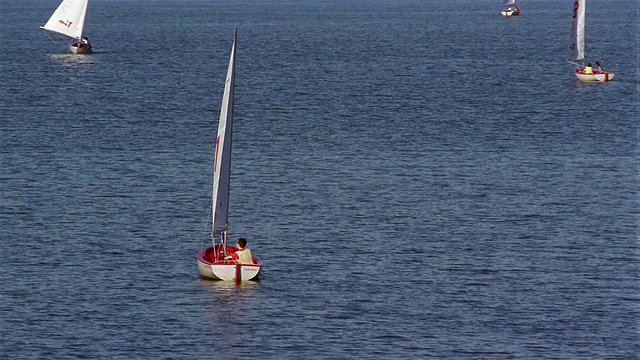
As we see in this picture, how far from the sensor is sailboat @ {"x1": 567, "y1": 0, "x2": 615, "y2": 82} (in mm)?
151375

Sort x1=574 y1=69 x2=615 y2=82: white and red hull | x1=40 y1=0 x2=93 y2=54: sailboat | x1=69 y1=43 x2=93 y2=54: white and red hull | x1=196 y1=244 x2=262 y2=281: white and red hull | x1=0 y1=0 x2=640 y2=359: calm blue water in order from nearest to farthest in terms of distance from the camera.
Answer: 1. x1=0 y1=0 x2=640 y2=359: calm blue water
2. x1=196 y1=244 x2=262 y2=281: white and red hull
3. x1=574 y1=69 x2=615 y2=82: white and red hull
4. x1=40 y1=0 x2=93 y2=54: sailboat
5. x1=69 y1=43 x2=93 y2=54: white and red hull

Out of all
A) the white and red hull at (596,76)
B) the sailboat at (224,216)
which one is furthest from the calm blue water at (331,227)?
the white and red hull at (596,76)

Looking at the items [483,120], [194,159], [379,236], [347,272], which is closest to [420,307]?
[347,272]

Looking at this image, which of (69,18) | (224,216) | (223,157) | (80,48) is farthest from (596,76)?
(223,157)

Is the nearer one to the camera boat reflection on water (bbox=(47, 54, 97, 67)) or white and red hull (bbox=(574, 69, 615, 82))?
white and red hull (bbox=(574, 69, 615, 82))

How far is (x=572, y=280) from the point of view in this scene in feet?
199

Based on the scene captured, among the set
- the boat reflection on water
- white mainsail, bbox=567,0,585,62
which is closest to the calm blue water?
white mainsail, bbox=567,0,585,62

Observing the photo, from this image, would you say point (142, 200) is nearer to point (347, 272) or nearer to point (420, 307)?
point (347, 272)

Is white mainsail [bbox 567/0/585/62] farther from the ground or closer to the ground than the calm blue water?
farther from the ground

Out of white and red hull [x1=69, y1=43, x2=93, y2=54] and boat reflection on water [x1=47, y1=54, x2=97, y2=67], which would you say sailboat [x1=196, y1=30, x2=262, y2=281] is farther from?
white and red hull [x1=69, y1=43, x2=93, y2=54]

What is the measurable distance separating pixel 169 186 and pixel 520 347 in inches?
1544

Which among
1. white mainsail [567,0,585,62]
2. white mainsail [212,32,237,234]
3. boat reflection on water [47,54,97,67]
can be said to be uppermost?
white mainsail [567,0,585,62]

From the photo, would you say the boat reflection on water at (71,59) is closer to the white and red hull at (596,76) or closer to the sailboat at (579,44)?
the sailboat at (579,44)

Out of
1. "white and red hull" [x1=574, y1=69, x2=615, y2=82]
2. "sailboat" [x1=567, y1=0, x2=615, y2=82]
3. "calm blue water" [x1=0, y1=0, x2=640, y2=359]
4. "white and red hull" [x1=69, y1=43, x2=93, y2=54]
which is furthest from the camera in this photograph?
"white and red hull" [x1=69, y1=43, x2=93, y2=54]
